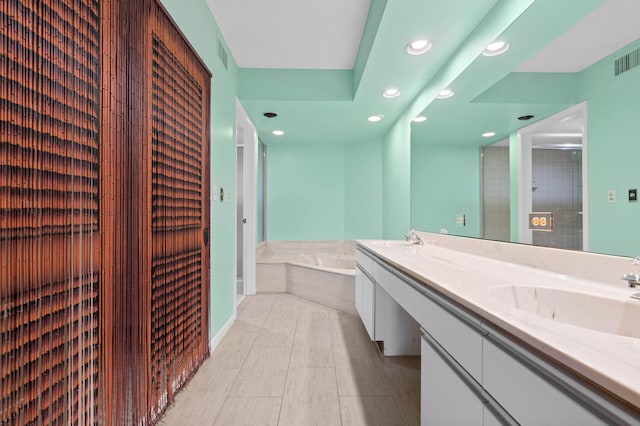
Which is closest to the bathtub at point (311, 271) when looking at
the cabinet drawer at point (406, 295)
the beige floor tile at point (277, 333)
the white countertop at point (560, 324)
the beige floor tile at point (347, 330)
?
the beige floor tile at point (347, 330)

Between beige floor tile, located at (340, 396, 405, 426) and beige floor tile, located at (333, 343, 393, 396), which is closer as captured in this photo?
beige floor tile, located at (340, 396, 405, 426)

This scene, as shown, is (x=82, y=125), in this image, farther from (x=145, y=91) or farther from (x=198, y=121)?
(x=198, y=121)

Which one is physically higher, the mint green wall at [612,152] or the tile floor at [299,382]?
the mint green wall at [612,152]

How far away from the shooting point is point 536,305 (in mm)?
993

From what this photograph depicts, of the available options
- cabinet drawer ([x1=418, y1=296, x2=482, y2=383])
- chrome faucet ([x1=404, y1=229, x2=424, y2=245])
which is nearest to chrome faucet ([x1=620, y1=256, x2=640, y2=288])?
cabinet drawer ([x1=418, y1=296, x2=482, y2=383])

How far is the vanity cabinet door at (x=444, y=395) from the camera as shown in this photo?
0.79 metres

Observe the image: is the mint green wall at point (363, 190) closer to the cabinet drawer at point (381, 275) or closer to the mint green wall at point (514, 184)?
the cabinet drawer at point (381, 275)

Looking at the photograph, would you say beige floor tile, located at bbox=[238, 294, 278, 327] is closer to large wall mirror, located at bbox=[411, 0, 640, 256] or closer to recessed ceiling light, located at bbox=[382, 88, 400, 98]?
large wall mirror, located at bbox=[411, 0, 640, 256]

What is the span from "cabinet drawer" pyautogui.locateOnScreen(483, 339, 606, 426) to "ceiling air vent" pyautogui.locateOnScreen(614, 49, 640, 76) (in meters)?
0.95

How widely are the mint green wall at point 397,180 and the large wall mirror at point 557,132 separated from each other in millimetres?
904

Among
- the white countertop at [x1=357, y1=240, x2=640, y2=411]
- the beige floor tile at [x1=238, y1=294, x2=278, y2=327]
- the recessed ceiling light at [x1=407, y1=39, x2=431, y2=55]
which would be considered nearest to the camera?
the white countertop at [x1=357, y1=240, x2=640, y2=411]


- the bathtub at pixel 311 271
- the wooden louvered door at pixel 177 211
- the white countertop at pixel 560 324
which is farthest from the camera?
the bathtub at pixel 311 271

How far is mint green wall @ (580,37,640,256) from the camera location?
0.92 meters

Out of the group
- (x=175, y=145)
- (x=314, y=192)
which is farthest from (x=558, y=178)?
(x=314, y=192)
